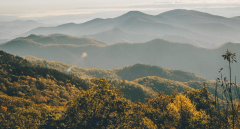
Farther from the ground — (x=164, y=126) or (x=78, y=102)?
(x=78, y=102)

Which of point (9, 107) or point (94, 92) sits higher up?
point (94, 92)

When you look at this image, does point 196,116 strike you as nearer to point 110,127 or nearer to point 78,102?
point 110,127

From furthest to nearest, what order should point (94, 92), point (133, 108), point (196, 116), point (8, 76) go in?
point (8, 76) < point (133, 108) < point (196, 116) < point (94, 92)

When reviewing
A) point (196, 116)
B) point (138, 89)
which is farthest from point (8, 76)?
point (138, 89)

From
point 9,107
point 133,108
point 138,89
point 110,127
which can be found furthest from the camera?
point 138,89

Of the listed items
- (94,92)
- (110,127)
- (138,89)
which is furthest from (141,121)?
(138,89)

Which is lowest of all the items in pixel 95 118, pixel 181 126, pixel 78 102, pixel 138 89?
pixel 138 89

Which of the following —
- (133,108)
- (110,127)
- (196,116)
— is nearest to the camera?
(110,127)

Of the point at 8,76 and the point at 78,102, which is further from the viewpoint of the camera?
the point at 8,76

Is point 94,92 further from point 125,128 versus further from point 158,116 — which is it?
point 158,116
